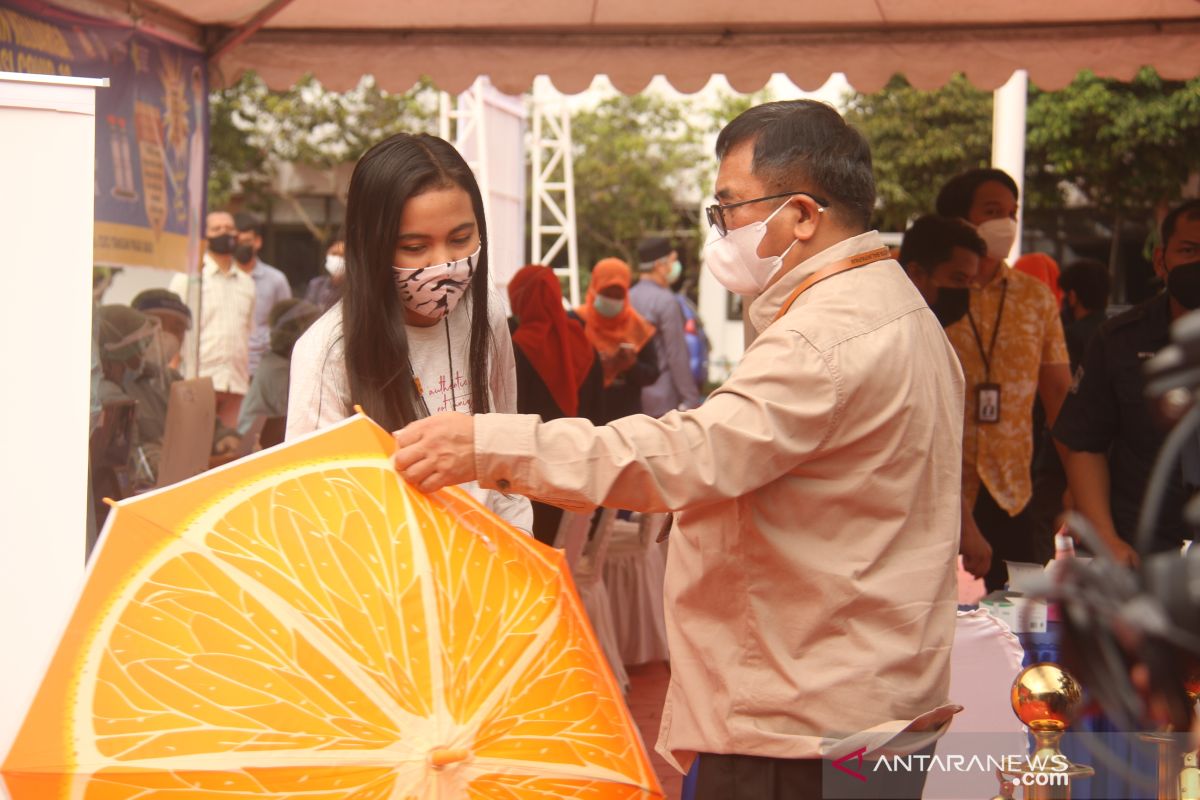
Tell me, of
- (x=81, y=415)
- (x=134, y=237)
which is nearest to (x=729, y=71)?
(x=134, y=237)

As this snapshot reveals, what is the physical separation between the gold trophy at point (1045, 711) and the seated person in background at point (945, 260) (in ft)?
7.36

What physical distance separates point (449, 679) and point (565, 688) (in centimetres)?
23

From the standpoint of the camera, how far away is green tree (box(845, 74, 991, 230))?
78.3 ft

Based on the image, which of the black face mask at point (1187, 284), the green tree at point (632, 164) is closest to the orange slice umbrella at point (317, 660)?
the black face mask at point (1187, 284)

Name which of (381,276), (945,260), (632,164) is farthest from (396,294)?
(632,164)

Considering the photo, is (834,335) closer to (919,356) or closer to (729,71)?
(919,356)

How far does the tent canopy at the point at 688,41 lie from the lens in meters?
6.14

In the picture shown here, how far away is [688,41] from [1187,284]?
10.9ft

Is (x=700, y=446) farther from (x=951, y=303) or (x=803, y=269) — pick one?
(x=951, y=303)

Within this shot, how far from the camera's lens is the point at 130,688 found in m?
1.92

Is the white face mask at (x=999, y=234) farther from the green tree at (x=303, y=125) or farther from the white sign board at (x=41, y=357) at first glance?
the green tree at (x=303, y=125)

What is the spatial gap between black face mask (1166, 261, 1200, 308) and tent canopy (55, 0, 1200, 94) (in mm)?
2538

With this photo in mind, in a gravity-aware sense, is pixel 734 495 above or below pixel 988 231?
below

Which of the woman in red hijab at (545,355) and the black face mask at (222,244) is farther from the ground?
the black face mask at (222,244)
